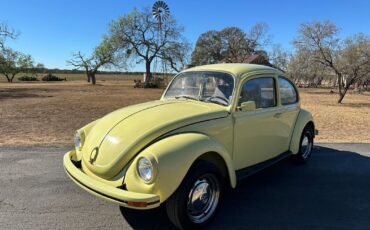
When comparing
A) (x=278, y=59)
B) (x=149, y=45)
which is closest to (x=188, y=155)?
(x=149, y=45)

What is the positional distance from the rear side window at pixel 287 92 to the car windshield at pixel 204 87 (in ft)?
3.98

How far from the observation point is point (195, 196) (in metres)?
3.50

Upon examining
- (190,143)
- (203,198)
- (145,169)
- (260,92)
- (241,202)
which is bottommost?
(241,202)

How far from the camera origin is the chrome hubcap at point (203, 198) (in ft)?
11.4

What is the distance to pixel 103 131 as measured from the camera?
384cm

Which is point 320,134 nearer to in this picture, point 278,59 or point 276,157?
point 276,157

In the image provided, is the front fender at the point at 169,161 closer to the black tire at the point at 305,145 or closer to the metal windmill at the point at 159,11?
the black tire at the point at 305,145

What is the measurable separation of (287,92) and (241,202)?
A: 86.1 inches

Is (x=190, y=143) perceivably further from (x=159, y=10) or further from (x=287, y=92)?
(x=159, y=10)

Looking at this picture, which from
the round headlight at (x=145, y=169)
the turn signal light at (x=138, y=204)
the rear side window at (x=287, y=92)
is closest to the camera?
the turn signal light at (x=138, y=204)

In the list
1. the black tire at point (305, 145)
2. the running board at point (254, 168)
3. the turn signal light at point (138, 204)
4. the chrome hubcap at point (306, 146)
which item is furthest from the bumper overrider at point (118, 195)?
the chrome hubcap at point (306, 146)

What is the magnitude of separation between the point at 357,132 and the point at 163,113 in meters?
8.10

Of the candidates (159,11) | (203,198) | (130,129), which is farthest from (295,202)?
(159,11)

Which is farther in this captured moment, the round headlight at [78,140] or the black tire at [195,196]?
the round headlight at [78,140]
